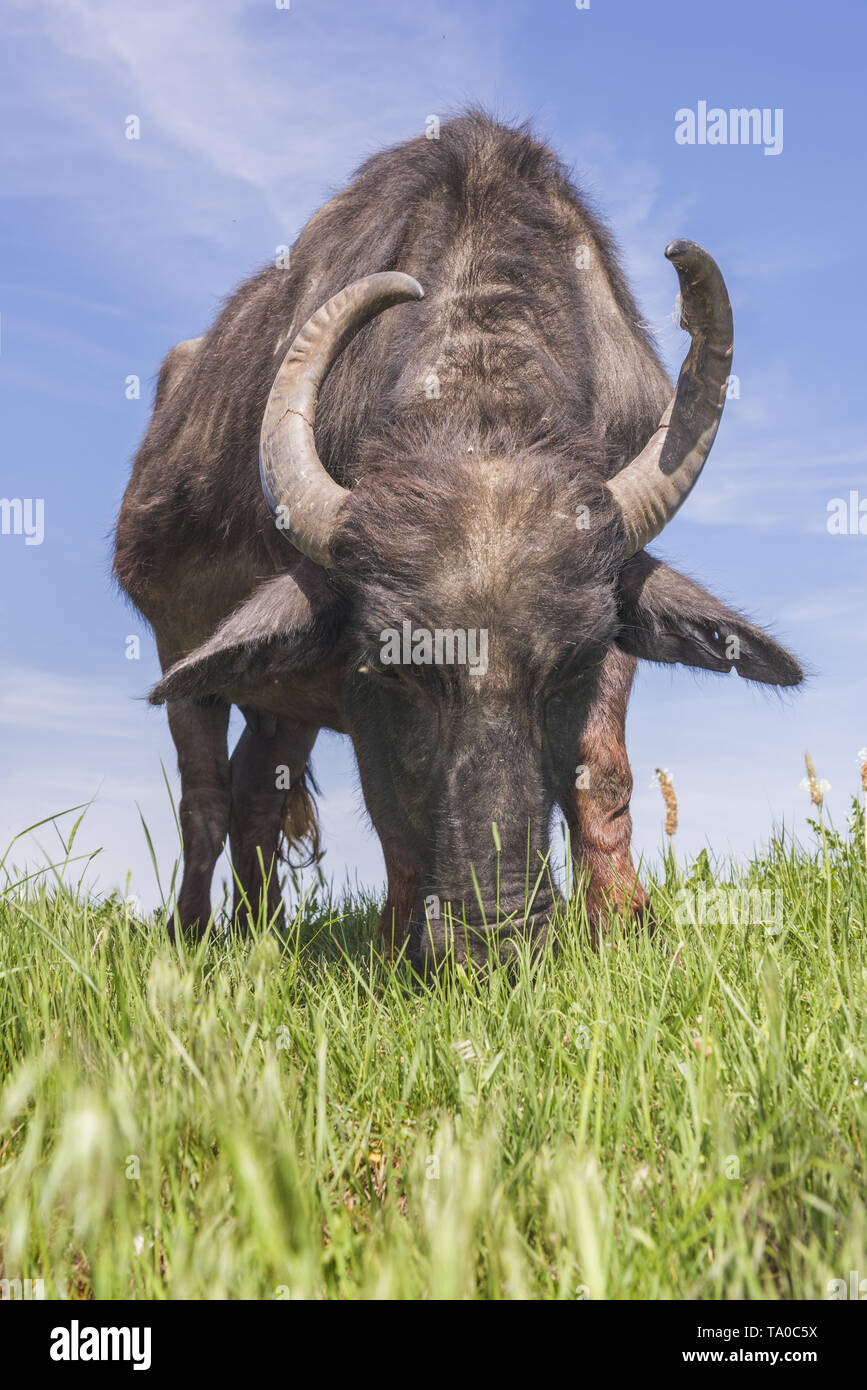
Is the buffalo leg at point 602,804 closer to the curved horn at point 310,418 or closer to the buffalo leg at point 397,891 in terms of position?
the buffalo leg at point 397,891

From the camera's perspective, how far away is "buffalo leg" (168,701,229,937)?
21.5 ft

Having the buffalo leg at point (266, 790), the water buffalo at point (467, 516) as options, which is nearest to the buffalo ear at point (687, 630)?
the water buffalo at point (467, 516)

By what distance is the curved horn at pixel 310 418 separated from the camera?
14.5ft

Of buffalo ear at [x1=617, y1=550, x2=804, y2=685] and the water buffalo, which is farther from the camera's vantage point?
buffalo ear at [x1=617, y1=550, x2=804, y2=685]

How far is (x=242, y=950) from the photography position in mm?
3672

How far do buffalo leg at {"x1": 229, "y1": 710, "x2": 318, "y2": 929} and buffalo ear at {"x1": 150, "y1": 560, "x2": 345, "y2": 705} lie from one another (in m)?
3.05

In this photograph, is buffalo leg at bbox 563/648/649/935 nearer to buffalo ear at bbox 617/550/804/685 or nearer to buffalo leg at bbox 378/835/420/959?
buffalo ear at bbox 617/550/804/685

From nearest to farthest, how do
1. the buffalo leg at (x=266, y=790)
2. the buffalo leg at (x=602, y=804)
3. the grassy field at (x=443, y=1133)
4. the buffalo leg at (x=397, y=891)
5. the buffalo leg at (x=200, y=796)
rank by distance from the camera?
the grassy field at (x=443, y=1133) < the buffalo leg at (x=397, y=891) < the buffalo leg at (x=602, y=804) < the buffalo leg at (x=200, y=796) < the buffalo leg at (x=266, y=790)

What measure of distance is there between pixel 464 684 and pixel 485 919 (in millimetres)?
785

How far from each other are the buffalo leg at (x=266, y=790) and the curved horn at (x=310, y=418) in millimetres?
3367

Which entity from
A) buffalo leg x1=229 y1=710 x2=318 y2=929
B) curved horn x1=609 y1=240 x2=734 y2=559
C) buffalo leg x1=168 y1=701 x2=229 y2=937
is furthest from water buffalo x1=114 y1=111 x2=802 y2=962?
buffalo leg x1=229 y1=710 x2=318 y2=929
